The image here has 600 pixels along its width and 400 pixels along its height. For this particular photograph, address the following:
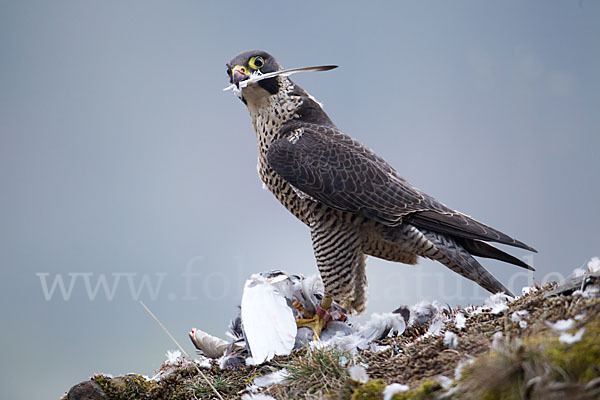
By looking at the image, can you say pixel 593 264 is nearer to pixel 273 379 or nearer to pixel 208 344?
pixel 273 379

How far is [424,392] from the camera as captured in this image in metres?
1.86

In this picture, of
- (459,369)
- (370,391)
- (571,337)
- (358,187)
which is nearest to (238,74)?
(358,187)

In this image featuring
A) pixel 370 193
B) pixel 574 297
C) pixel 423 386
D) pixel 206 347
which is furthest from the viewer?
pixel 206 347

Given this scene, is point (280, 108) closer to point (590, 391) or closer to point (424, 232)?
point (424, 232)

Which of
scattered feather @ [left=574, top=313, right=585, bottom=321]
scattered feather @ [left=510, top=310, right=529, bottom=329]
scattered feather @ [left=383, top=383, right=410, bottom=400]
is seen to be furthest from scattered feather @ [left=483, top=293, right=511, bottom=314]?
scattered feather @ [left=383, top=383, right=410, bottom=400]

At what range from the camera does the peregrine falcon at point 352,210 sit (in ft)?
13.1

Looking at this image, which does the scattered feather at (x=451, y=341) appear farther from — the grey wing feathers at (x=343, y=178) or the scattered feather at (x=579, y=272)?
the grey wing feathers at (x=343, y=178)

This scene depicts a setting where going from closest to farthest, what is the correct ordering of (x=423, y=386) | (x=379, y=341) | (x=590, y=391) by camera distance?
(x=590, y=391), (x=423, y=386), (x=379, y=341)

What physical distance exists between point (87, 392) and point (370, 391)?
1.98 metres

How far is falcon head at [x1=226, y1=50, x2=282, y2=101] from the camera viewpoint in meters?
4.39

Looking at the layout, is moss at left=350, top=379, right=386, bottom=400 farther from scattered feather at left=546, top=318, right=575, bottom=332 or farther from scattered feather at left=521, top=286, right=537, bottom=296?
scattered feather at left=521, top=286, right=537, bottom=296

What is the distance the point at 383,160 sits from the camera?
4.50m

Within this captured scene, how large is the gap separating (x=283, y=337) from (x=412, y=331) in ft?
3.05

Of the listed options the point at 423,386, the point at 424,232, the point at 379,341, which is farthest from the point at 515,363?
the point at 424,232
